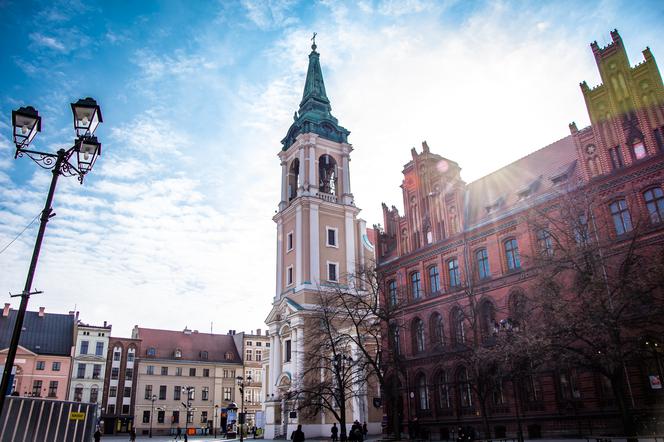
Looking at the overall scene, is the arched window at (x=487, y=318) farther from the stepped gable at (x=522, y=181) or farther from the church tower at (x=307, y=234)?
the church tower at (x=307, y=234)

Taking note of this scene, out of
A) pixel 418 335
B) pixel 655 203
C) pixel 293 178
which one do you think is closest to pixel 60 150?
pixel 655 203

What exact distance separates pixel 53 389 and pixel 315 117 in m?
48.3

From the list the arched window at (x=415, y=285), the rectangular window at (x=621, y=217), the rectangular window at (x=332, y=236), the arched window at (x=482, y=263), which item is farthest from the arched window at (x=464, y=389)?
the rectangular window at (x=332, y=236)

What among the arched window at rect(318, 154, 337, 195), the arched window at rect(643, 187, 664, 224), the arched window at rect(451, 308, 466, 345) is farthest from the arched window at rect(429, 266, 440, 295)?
the arched window at rect(318, 154, 337, 195)

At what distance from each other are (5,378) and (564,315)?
1734 centimetres

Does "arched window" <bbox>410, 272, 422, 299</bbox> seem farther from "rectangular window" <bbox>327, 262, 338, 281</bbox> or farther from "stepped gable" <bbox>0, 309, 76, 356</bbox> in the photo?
"stepped gable" <bbox>0, 309, 76, 356</bbox>

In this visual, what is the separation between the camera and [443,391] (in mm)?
32844

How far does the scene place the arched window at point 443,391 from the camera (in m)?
32.3

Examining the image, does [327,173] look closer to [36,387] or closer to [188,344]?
[188,344]

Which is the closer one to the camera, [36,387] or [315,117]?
[315,117]

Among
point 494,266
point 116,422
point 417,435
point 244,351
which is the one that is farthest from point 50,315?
point 494,266

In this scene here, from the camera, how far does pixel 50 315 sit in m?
73.8

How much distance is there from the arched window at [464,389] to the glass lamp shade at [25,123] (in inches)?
1064

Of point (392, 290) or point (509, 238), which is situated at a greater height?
point (509, 238)
